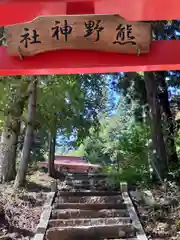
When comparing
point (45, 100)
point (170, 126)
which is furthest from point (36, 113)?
point (170, 126)

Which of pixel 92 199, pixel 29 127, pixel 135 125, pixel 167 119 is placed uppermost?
pixel 167 119

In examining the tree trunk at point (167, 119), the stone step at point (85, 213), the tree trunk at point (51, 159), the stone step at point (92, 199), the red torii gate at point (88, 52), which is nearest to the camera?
the red torii gate at point (88, 52)

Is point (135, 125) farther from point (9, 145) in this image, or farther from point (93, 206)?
point (93, 206)

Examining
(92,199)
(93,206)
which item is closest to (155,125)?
(92,199)

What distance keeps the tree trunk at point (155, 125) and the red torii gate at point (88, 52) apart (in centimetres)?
770

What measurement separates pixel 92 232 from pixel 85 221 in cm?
47

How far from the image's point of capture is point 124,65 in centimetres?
327

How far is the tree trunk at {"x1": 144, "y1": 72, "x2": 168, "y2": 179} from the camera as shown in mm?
10906

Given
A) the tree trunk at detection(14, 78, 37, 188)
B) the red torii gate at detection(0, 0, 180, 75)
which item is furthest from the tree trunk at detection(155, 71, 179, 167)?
the red torii gate at detection(0, 0, 180, 75)

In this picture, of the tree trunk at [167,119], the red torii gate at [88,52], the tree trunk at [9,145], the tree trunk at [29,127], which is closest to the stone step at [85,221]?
the tree trunk at [29,127]

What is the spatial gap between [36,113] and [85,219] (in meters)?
4.75

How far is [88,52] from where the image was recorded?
3275 millimetres

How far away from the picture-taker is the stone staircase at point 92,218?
6926 millimetres

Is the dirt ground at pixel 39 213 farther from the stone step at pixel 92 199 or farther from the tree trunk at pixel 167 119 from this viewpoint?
the tree trunk at pixel 167 119
